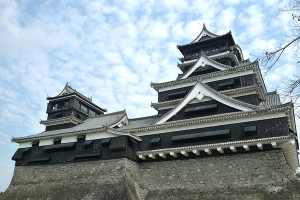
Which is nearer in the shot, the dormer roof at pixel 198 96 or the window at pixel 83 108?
the dormer roof at pixel 198 96

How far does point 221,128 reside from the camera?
1728 cm

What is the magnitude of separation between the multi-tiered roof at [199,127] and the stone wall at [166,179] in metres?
0.62

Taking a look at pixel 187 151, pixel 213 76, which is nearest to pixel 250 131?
pixel 187 151

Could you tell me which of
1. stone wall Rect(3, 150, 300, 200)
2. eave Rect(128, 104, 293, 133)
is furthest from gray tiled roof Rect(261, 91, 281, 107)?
stone wall Rect(3, 150, 300, 200)

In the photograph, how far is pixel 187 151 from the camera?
17.4 m

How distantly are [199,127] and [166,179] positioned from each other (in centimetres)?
414

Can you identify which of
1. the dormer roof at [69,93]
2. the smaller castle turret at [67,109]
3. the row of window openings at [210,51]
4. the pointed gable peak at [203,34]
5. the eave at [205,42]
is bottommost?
the smaller castle turret at [67,109]

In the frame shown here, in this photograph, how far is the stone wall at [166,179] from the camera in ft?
48.7

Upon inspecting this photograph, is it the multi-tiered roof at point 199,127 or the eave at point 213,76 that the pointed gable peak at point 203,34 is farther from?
the eave at point 213,76

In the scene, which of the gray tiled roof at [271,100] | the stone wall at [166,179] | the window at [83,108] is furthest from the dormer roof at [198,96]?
the window at [83,108]

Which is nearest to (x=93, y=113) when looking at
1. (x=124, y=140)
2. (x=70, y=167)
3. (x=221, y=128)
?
(x=70, y=167)

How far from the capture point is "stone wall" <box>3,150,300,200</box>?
1484 cm

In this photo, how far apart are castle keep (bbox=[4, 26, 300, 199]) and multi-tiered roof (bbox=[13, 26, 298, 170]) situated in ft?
0.20

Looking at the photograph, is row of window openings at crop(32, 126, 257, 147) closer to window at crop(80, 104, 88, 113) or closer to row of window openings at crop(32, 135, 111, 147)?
row of window openings at crop(32, 135, 111, 147)
